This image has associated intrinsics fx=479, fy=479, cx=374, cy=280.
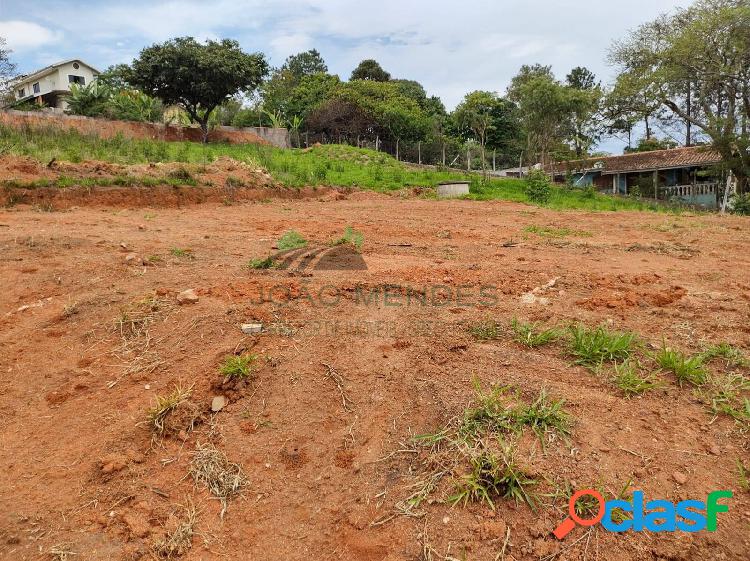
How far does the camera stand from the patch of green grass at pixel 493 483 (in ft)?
5.80

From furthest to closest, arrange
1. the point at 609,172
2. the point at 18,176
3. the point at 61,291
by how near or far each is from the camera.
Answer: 1. the point at 609,172
2. the point at 18,176
3. the point at 61,291

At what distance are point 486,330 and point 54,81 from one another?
43.4 meters

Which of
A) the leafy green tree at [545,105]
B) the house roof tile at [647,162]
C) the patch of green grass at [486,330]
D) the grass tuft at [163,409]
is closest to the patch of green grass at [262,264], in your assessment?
the grass tuft at [163,409]

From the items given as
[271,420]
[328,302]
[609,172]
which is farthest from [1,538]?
[609,172]

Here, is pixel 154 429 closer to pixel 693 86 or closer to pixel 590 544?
pixel 590 544

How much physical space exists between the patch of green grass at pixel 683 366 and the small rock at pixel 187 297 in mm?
2810

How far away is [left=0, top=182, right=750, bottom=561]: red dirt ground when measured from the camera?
1.76 meters

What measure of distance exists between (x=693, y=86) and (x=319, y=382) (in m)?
19.8

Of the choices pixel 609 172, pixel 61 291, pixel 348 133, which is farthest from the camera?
pixel 348 133

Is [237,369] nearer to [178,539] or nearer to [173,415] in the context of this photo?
[173,415]

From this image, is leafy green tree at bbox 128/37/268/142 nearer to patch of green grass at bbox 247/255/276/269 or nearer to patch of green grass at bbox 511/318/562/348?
patch of green grass at bbox 247/255/276/269

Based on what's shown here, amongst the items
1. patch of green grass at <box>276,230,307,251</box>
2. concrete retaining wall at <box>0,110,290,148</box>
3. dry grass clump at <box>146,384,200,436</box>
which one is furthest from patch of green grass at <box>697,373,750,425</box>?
concrete retaining wall at <box>0,110,290,148</box>

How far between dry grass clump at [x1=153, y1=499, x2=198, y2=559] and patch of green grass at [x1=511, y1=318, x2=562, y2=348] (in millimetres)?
1856

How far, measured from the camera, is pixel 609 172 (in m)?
24.3
